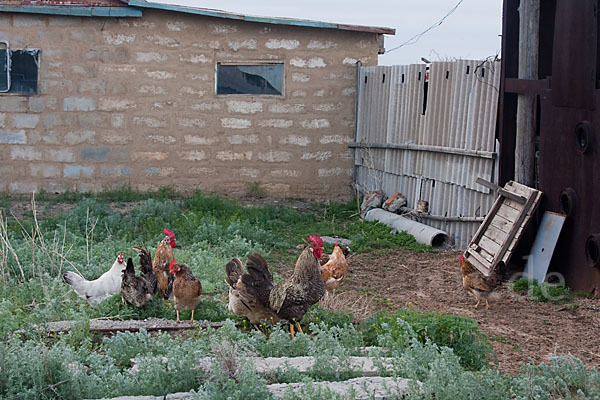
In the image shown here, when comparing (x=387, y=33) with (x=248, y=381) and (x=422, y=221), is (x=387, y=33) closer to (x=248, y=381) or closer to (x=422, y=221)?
(x=422, y=221)

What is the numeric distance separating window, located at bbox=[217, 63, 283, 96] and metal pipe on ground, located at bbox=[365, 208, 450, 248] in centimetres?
375

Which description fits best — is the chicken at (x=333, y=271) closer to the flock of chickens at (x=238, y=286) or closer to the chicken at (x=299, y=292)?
the flock of chickens at (x=238, y=286)

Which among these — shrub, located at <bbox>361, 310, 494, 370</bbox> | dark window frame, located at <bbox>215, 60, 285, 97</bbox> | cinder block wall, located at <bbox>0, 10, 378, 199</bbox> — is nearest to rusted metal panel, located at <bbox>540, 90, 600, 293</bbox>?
shrub, located at <bbox>361, 310, 494, 370</bbox>

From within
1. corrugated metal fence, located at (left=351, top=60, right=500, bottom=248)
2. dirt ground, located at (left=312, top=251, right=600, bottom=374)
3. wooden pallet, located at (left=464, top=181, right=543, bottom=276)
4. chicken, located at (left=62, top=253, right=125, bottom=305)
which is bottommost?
dirt ground, located at (left=312, top=251, right=600, bottom=374)

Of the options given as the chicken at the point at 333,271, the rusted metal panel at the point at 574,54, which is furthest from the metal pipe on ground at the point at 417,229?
→ the rusted metal panel at the point at 574,54

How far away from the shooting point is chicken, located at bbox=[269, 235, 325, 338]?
661 centimetres

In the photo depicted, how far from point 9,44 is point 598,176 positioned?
451 inches

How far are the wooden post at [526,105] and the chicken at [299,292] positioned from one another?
3.98 m

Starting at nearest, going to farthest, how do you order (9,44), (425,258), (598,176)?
1. (598,176)
2. (425,258)
3. (9,44)

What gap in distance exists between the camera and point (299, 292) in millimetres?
6613

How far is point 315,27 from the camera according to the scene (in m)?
15.1

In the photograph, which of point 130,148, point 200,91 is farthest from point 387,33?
point 130,148

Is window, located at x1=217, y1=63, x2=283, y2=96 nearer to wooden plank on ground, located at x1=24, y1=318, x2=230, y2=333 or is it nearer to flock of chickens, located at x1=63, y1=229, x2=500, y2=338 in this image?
flock of chickens, located at x1=63, y1=229, x2=500, y2=338

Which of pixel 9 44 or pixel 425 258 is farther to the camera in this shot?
pixel 9 44
